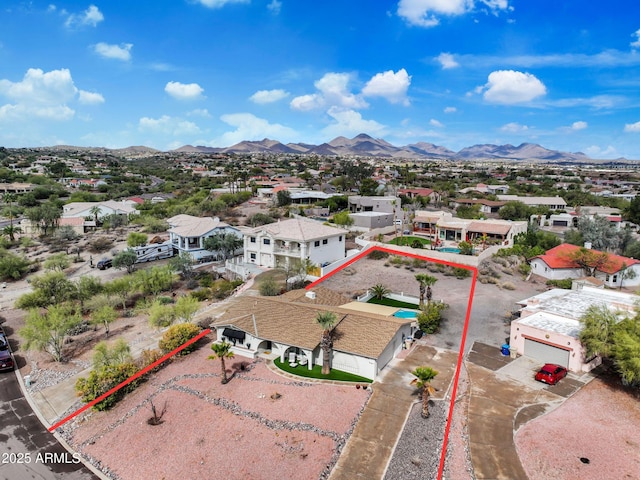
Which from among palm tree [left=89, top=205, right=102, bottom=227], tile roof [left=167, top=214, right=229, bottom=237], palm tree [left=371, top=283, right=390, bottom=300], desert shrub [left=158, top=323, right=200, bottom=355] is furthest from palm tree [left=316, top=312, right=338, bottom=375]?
→ palm tree [left=89, top=205, right=102, bottom=227]

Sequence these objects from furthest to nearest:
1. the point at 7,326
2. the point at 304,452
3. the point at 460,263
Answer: the point at 460,263, the point at 7,326, the point at 304,452

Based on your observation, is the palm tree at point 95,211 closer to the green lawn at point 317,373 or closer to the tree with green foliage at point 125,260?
the tree with green foliage at point 125,260

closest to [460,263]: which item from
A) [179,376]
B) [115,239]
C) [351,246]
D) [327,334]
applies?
[351,246]

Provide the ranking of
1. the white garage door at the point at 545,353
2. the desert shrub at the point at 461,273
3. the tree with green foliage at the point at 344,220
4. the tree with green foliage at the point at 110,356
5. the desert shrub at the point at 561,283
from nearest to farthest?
1. the white garage door at the point at 545,353
2. the tree with green foliage at the point at 110,356
3. the desert shrub at the point at 561,283
4. the desert shrub at the point at 461,273
5. the tree with green foliage at the point at 344,220

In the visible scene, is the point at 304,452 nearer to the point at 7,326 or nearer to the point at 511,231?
the point at 7,326

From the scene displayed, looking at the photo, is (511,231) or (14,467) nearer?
(14,467)

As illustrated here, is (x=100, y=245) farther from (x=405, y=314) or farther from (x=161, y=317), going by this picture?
(x=405, y=314)

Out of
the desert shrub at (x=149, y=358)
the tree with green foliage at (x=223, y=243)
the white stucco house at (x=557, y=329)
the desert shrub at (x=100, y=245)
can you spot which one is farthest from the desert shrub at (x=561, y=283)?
the desert shrub at (x=100, y=245)

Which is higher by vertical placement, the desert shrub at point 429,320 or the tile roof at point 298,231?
the tile roof at point 298,231
